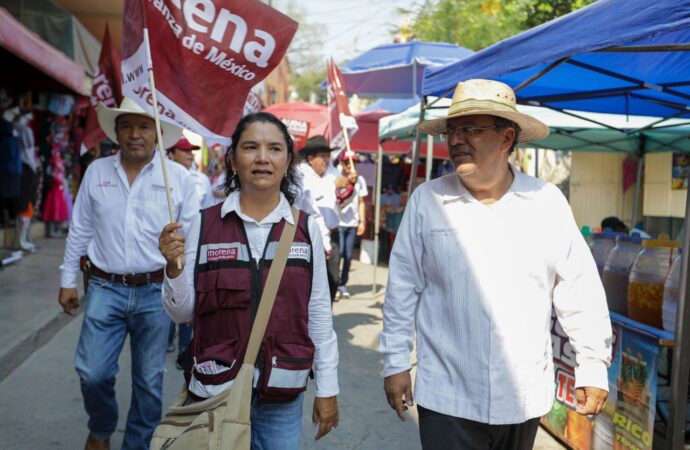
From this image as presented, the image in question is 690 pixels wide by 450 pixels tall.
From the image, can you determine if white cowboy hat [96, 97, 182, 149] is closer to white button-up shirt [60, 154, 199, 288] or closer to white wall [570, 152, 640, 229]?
white button-up shirt [60, 154, 199, 288]

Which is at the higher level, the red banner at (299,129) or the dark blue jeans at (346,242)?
the red banner at (299,129)

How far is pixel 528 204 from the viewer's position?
296cm

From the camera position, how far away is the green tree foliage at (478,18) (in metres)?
14.4

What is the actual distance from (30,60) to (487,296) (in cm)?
699

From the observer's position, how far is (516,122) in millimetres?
3086

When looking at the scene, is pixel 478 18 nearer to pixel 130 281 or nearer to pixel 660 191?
pixel 660 191

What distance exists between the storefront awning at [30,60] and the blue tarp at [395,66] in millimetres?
4990

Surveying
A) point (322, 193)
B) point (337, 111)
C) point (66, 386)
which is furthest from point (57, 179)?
point (66, 386)

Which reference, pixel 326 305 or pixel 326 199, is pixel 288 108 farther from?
pixel 326 305

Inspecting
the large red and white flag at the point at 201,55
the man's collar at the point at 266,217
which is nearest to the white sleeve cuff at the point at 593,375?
the man's collar at the point at 266,217

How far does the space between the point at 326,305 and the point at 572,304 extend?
0.97m

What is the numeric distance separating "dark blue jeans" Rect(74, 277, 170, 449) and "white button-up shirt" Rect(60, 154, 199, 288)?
14 cm

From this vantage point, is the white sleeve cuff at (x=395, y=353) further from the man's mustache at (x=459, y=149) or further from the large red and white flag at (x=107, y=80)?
the large red and white flag at (x=107, y=80)

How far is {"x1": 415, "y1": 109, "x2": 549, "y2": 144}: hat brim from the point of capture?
298 cm
